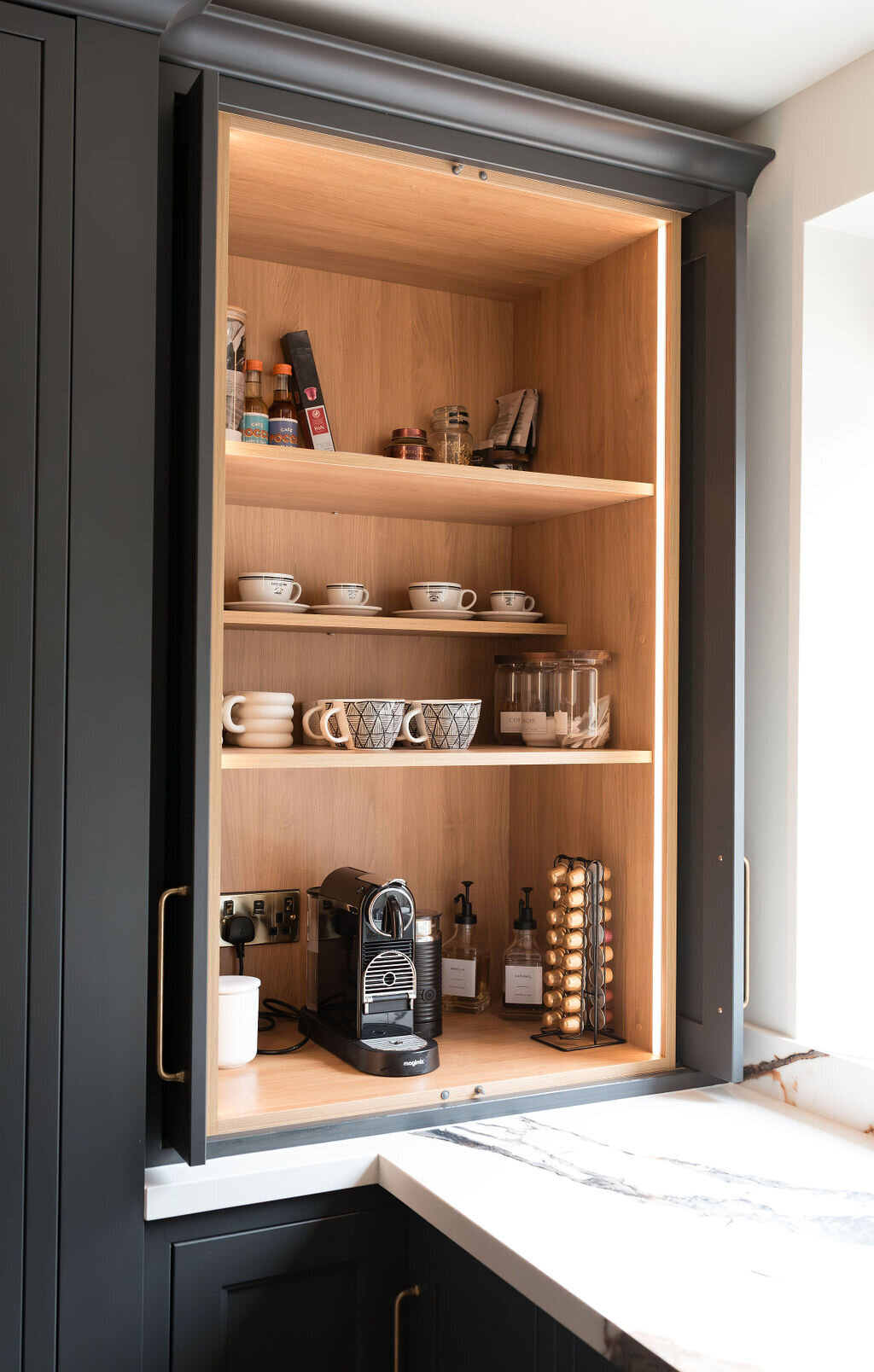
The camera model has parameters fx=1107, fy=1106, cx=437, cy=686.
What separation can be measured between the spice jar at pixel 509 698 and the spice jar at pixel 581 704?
93 mm

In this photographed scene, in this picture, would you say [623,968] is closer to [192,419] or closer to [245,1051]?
[245,1051]

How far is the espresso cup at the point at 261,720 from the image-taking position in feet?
5.65

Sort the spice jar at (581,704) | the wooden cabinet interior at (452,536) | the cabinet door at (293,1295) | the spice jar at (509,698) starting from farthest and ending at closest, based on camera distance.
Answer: the spice jar at (509,698), the spice jar at (581,704), the wooden cabinet interior at (452,536), the cabinet door at (293,1295)

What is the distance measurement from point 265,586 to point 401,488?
27 centimetres

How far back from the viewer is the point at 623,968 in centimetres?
190

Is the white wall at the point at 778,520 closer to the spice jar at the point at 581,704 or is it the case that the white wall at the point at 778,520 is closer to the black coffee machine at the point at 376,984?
the spice jar at the point at 581,704

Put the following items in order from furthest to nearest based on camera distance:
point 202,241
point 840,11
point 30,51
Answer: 1. point 840,11
2. point 202,241
3. point 30,51

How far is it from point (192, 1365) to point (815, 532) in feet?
4.97

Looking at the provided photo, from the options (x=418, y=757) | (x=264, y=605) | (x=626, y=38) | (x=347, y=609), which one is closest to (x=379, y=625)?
(x=347, y=609)

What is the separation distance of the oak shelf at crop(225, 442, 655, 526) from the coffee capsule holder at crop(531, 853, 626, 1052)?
0.63 meters

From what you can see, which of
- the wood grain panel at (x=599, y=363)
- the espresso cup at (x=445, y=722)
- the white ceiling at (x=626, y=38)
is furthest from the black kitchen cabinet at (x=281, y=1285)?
the white ceiling at (x=626, y=38)

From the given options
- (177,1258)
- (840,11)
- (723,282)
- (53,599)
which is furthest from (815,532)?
(177,1258)

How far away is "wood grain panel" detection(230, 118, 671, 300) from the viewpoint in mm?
1592

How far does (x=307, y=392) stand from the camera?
1.92m
